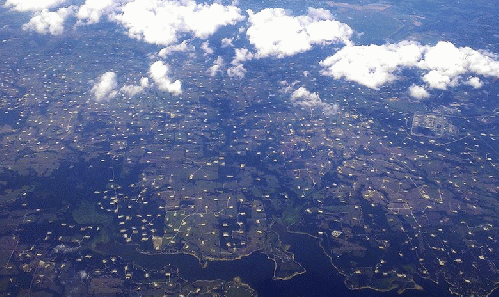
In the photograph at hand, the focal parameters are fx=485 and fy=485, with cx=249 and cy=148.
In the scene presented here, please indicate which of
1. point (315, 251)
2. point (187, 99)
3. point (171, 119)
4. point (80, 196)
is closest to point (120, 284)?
point (80, 196)

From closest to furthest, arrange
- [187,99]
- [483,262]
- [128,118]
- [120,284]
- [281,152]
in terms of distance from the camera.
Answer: [120,284] → [483,262] → [281,152] → [128,118] → [187,99]

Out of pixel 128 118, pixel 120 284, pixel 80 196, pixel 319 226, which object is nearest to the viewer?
pixel 120 284

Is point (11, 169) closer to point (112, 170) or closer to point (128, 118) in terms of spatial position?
point (112, 170)

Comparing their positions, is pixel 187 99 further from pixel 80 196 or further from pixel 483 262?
pixel 483 262

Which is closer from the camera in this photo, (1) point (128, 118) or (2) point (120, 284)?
(2) point (120, 284)

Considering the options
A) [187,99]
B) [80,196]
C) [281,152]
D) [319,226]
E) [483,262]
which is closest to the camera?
[483,262]

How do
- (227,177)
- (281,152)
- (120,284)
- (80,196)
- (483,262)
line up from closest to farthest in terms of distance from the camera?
(120,284)
(483,262)
(80,196)
(227,177)
(281,152)

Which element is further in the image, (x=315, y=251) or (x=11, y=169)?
(x=11, y=169)

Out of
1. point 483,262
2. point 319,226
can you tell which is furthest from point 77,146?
point 483,262
